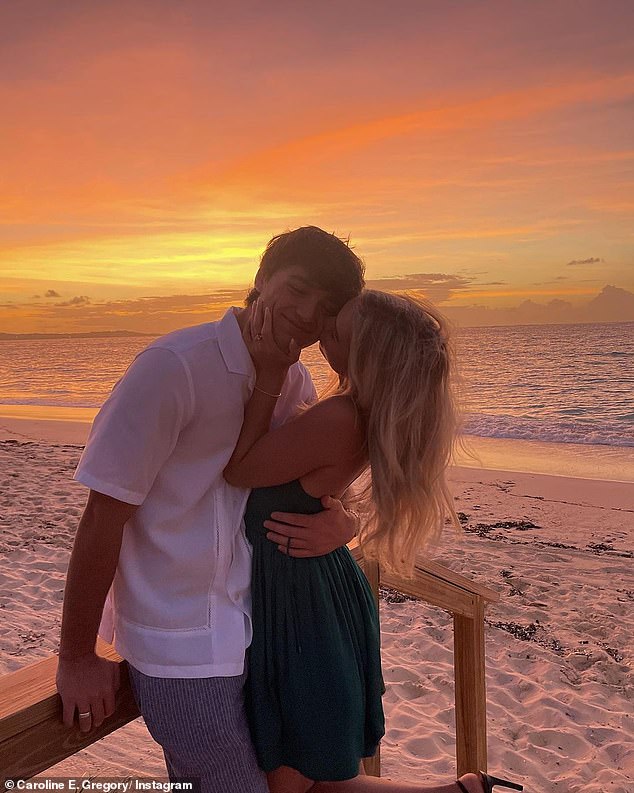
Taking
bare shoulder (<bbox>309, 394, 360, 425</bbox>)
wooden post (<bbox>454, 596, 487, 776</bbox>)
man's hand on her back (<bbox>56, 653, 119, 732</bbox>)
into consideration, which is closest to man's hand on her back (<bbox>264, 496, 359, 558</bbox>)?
bare shoulder (<bbox>309, 394, 360, 425</bbox>)

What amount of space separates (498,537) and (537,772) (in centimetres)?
456

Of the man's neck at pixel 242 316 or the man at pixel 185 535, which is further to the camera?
the man's neck at pixel 242 316

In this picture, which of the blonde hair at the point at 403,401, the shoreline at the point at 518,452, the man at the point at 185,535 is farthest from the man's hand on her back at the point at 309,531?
the shoreline at the point at 518,452

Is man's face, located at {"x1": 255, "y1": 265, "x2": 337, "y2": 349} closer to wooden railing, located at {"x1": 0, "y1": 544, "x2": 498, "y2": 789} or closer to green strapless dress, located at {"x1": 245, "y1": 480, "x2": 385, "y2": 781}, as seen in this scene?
green strapless dress, located at {"x1": 245, "y1": 480, "x2": 385, "y2": 781}

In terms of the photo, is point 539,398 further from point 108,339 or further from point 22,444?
point 108,339

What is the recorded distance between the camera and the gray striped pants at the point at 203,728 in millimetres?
1375

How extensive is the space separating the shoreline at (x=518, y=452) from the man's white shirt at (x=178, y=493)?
8.58 metres

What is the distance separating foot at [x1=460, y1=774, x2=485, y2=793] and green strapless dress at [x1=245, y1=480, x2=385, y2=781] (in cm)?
39

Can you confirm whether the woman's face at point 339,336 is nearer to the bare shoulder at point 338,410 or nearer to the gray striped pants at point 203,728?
the bare shoulder at point 338,410

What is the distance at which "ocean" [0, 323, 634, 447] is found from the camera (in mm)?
18266

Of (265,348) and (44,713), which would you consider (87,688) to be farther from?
(265,348)

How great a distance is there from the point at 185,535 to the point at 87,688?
1.13ft

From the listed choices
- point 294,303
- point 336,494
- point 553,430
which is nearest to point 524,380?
point 553,430

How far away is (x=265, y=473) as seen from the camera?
156 cm
